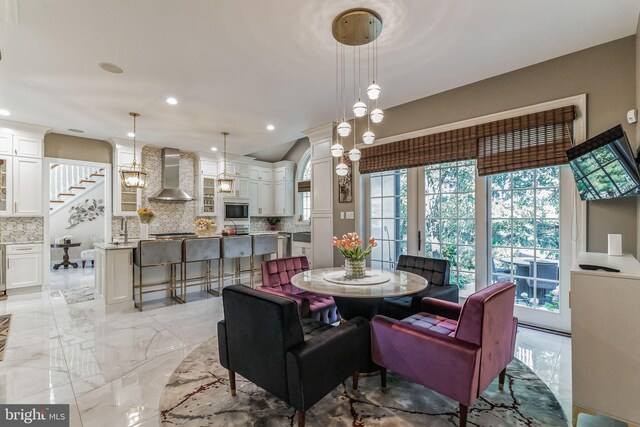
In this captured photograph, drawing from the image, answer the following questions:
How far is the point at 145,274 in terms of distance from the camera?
177 inches

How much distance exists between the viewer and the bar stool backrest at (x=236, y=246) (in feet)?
15.9

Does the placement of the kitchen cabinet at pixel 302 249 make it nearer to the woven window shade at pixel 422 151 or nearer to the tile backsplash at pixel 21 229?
the woven window shade at pixel 422 151

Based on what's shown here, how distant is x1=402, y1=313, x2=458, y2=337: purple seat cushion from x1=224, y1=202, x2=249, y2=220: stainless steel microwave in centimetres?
570

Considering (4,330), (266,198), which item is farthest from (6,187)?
(266,198)

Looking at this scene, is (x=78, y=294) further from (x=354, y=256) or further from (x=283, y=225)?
(x=354, y=256)

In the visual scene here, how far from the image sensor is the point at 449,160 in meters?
3.63

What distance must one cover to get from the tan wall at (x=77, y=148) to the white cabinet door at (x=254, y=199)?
9.94ft

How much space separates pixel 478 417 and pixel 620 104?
9.68ft

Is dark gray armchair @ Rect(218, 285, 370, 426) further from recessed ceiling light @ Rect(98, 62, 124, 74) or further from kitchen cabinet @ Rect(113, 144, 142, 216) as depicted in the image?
kitchen cabinet @ Rect(113, 144, 142, 216)

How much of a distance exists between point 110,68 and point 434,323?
158 inches

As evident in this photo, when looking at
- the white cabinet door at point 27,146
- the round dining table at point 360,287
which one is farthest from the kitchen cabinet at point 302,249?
the white cabinet door at point 27,146

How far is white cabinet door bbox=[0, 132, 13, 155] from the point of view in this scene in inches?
188

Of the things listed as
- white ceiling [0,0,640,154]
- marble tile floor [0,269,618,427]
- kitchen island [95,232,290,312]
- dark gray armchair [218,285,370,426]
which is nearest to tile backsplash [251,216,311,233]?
kitchen island [95,232,290,312]

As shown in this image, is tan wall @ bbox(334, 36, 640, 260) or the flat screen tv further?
tan wall @ bbox(334, 36, 640, 260)
